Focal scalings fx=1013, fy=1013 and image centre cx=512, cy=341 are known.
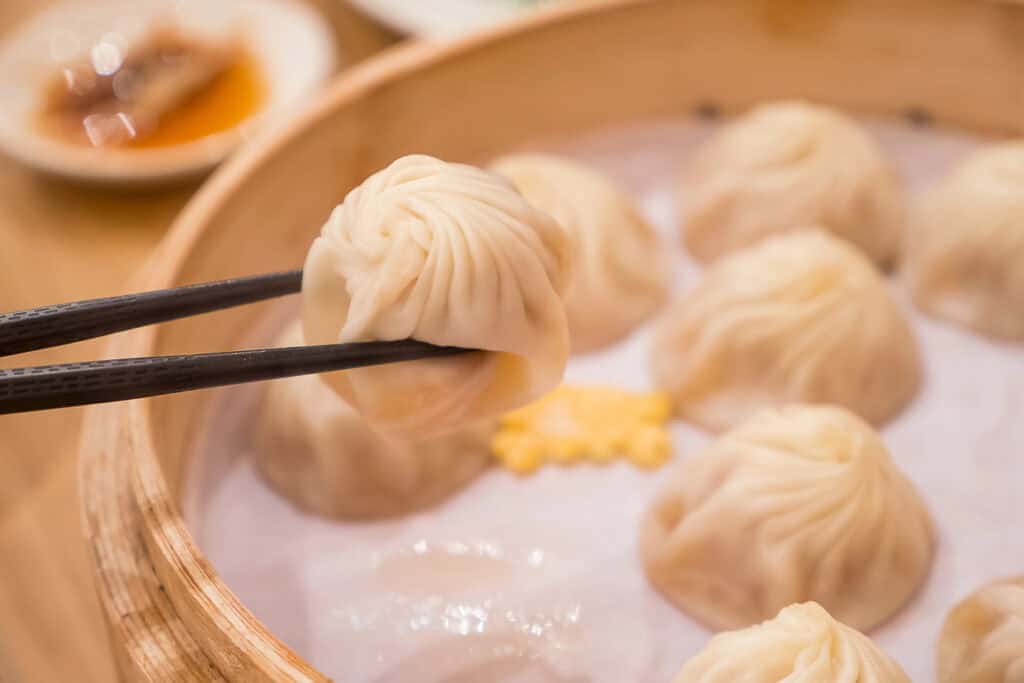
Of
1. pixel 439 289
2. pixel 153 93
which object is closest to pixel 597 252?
pixel 439 289

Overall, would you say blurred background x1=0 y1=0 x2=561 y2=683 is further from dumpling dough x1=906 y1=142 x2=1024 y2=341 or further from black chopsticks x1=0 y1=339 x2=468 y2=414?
dumpling dough x1=906 y1=142 x2=1024 y2=341

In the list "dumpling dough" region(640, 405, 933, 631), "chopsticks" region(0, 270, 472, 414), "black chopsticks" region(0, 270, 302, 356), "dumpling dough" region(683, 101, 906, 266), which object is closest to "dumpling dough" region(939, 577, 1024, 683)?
"dumpling dough" region(640, 405, 933, 631)

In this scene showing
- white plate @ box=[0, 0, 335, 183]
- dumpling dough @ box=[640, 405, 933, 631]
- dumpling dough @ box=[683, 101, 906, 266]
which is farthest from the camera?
white plate @ box=[0, 0, 335, 183]

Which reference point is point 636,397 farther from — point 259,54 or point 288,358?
point 259,54

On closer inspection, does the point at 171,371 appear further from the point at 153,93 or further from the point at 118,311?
the point at 153,93

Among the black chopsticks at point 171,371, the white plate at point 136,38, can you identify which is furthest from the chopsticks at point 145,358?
the white plate at point 136,38
